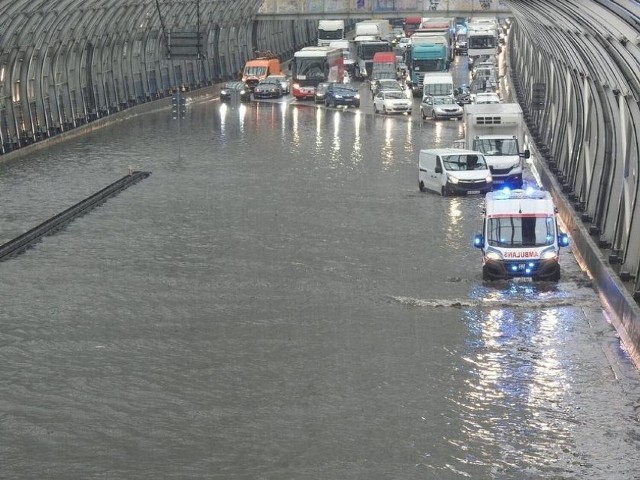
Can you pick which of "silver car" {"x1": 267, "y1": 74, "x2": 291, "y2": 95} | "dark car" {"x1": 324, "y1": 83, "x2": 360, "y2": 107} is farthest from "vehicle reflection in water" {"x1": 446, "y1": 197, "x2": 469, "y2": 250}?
"silver car" {"x1": 267, "y1": 74, "x2": 291, "y2": 95}

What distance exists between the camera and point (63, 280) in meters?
32.9

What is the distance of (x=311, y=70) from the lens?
293 feet

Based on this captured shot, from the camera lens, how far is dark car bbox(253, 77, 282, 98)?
8625 centimetres

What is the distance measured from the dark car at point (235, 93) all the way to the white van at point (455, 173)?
39013 millimetres

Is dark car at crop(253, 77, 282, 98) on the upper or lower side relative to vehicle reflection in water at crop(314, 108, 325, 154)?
lower

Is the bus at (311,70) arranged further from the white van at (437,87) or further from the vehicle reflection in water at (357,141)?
the vehicle reflection in water at (357,141)

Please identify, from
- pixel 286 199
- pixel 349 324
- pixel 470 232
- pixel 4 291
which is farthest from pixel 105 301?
pixel 286 199

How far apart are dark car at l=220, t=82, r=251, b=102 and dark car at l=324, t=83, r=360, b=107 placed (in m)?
6.04

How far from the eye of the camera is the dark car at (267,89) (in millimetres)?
86250

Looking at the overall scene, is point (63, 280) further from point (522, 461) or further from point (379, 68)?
point (379, 68)

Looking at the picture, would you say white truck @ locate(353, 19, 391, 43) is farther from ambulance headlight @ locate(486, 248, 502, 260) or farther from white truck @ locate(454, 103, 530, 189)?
ambulance headlight @ locate(486, 248, 502, 260)

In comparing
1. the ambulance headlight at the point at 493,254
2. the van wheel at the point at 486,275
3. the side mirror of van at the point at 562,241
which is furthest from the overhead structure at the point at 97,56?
the side mirror of van at the point at 562,241

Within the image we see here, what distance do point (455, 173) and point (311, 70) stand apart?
44.4 m

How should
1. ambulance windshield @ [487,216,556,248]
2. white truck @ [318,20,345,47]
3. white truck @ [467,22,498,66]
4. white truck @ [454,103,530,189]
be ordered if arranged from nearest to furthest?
ambulance windshield @ [487,216,556,248], white truck @ [454,103,530,189], white truck @ [467,22,498,66], white truck @ [318,20,345,47]
